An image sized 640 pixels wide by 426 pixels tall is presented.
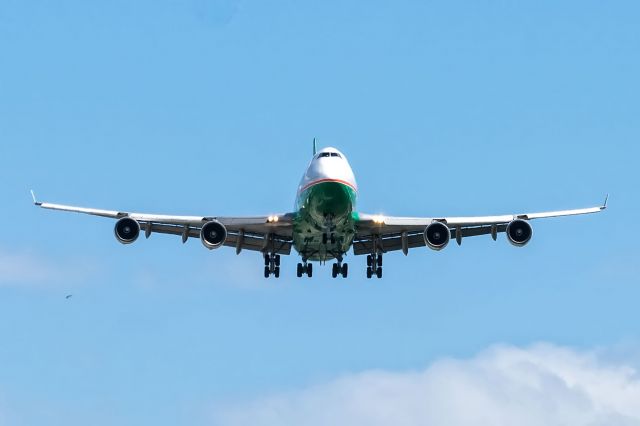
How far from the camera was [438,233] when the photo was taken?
61375mm

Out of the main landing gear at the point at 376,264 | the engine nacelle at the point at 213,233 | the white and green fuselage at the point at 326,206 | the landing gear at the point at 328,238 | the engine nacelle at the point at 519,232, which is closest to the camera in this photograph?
the white and green fuselage at the point at 326,206

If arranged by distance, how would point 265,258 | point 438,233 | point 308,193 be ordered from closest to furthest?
point 308,193
point 438,233
point 265,258

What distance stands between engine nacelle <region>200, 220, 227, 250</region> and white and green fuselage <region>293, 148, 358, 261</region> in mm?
3215

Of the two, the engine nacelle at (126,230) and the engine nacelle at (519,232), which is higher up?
the engine nacelle at (519,232)

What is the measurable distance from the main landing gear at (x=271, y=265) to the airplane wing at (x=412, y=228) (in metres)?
3.80

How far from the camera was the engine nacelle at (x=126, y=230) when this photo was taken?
200 feet

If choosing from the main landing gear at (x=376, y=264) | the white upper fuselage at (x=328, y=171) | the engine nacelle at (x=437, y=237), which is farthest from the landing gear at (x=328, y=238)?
the main landing gear at (x=376, y=264)

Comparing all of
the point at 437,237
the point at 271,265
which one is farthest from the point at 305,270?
the point at 437,237

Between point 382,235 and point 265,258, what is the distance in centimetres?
581

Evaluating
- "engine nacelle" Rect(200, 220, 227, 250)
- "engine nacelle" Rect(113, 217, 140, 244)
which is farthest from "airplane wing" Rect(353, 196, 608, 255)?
"engine nacelle" Rect(113, 217, 140, 244)

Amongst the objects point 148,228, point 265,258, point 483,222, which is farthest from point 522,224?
point 148,228

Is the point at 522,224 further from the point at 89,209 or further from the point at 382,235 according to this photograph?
the point at 89,209

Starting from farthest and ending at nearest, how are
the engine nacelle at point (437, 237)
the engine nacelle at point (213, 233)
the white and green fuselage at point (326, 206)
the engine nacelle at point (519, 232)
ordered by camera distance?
the engine nacelle at point (519, 232), the engine nacelle at point (437, 237), the engine nacelle at point (213, 233), the white and green fuselage at point (326, 206)

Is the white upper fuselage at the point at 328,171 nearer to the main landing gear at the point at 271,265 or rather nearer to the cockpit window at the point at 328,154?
the cockpit window at the point at 328,154
